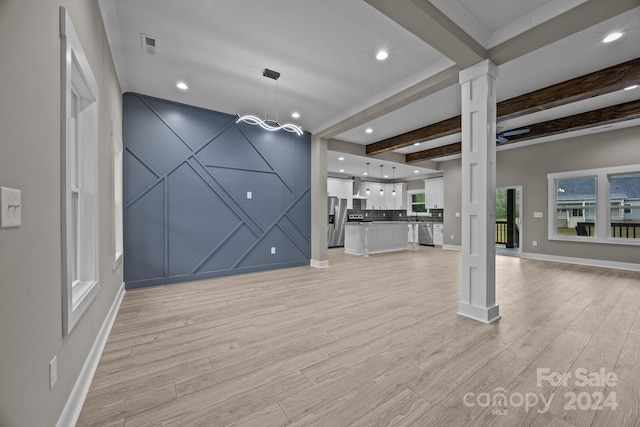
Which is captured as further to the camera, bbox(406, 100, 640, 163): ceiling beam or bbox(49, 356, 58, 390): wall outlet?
bbox(406, 100, 640, 163): ceiling beam

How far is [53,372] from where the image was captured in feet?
3.85

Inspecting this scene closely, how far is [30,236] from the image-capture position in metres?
1.02

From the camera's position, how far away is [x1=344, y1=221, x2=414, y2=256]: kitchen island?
7.25 m

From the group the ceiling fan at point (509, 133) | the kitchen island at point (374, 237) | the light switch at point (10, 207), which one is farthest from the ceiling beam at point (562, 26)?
the kitchen island at point (374, 237)

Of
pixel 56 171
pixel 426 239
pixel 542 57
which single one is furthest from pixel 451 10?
pixel 426 239

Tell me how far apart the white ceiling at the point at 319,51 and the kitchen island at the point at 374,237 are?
11.9 ft

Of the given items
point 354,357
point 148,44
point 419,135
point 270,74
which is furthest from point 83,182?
point 419,135

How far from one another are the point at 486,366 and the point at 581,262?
19.2 feet

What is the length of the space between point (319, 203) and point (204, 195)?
223 centimetres

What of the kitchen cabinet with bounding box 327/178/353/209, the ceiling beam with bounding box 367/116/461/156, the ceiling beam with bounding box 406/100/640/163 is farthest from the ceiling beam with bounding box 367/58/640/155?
the kitchen cabinet with bounding box 327/178/353/209

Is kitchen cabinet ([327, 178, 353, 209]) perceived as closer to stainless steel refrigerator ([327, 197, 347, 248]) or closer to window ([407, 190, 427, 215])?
stainless steel refrigerator ([327, 197, 347, 248])

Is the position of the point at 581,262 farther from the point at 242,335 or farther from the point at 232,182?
the point at 232,182

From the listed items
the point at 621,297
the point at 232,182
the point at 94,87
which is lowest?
the point at 621,297

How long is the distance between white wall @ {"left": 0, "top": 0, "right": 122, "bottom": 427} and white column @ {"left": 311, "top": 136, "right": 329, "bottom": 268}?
13.5 ft
